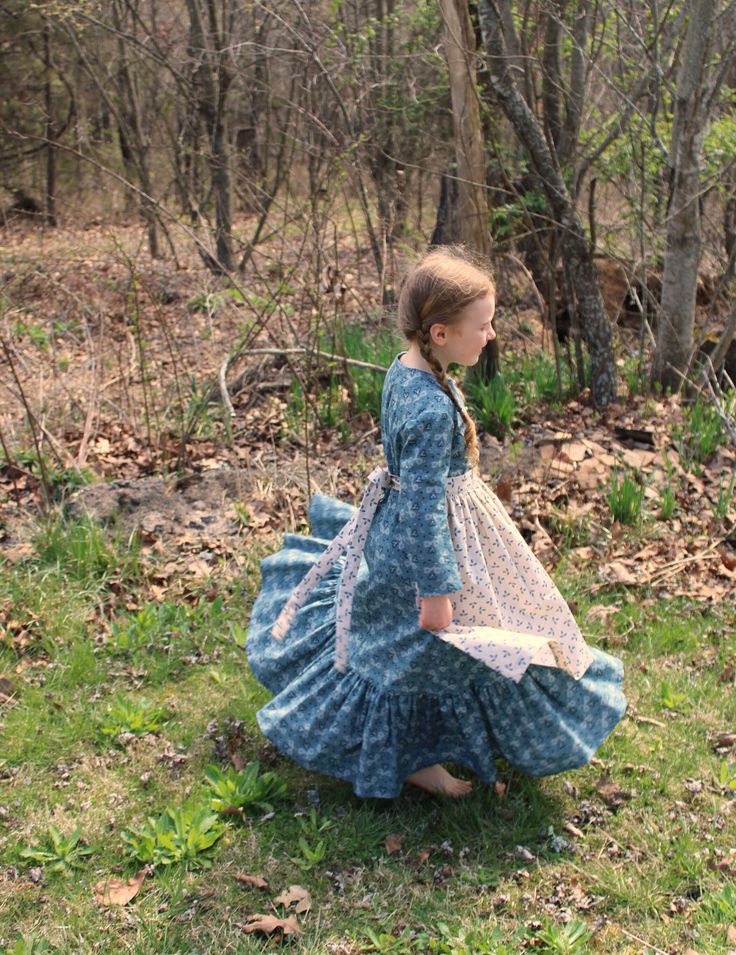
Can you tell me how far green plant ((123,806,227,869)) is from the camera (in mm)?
2823

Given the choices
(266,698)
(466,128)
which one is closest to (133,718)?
(266,698)

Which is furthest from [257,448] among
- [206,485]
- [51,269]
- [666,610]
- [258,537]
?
[51,269]

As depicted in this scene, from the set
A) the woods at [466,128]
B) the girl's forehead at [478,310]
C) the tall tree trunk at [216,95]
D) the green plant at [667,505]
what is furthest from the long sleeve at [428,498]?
the tall tree trunk at [216,95]

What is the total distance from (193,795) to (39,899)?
1.78 ft

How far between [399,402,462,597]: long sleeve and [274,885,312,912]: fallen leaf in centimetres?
90

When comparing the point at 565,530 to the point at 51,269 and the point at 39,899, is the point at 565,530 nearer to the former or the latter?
the point at 39,899

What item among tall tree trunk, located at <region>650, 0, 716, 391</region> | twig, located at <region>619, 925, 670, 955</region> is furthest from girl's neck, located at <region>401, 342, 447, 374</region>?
tall tree trunk, located at <region>650, 0, 716, 391</region>

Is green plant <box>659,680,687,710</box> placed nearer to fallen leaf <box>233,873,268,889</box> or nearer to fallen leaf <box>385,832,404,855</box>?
fallen leaf <box>385,832,404,855</box>

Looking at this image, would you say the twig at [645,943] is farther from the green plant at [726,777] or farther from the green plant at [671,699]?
the green plant at [671,699]

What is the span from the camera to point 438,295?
253 centimetres

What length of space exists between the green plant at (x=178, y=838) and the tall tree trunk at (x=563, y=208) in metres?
3.70

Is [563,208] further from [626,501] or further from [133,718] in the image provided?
[133,718]

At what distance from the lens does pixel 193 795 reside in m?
3.09

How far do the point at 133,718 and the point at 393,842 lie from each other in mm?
1062
